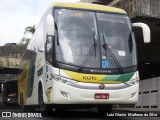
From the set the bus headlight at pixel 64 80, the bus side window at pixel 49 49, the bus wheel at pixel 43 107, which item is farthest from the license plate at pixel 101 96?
the bus wheel at pixel 43 107

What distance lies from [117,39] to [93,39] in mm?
740

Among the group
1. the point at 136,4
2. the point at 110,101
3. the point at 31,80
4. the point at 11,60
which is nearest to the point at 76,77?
the point at 110,101

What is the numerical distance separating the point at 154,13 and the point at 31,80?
6.78 m

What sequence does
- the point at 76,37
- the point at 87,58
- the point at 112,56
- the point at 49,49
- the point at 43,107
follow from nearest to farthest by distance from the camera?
the point at 87,58 → the point at 112,56 → the point at 76,37 → the point at 49,49 → the point at 43,107

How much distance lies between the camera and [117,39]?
1187 centimetres

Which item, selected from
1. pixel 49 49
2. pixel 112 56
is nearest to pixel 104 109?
pixel 112 56

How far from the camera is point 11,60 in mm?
44062

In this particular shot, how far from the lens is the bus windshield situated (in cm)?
1137

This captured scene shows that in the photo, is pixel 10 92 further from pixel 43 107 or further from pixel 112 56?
pixel 112 56

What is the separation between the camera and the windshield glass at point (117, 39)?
11534mm

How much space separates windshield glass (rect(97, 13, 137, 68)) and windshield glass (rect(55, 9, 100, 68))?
0.25 metres

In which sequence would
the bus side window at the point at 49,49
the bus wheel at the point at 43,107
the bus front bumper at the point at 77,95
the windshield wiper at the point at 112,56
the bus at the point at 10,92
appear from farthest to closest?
the bus at the point at 10,92 → the bus wheel at the point at 43,107 → the bus side window at the point at 49,49 → the windshield wiper at the point at 112,56 → the bus front bumper at the point at 77,95

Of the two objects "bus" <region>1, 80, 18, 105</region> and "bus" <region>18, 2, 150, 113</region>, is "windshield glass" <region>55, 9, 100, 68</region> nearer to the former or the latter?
"bus" <region>18, 2, 150, 113</region>

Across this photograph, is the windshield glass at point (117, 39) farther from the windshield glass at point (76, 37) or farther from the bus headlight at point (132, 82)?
the bus headlight at point (132, 82)
